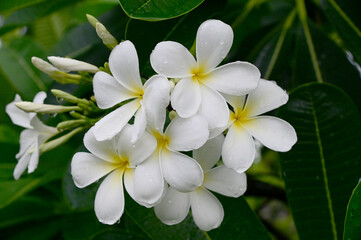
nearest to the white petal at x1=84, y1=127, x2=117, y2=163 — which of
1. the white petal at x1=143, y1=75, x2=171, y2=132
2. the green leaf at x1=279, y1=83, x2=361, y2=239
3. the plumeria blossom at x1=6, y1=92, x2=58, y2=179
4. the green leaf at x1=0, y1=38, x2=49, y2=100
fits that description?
the white petal at x1=143, y1=75, x2=171, y2=132

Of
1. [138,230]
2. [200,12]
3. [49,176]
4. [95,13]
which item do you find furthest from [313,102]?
[95,13]

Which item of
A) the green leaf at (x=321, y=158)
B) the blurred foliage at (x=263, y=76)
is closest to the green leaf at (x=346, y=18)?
the blurred foliage at (x=263, y=76)

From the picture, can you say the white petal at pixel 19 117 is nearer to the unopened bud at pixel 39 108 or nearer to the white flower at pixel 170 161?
the unopened bud at pixel 39 108

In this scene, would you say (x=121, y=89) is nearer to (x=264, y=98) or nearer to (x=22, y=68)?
(x=264, y=98)

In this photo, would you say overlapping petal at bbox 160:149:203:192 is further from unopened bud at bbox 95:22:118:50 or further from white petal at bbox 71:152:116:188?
unopened bud at bbox 95:22:118:50

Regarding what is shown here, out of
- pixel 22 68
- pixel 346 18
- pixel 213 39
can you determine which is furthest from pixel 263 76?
pixel 22 68
